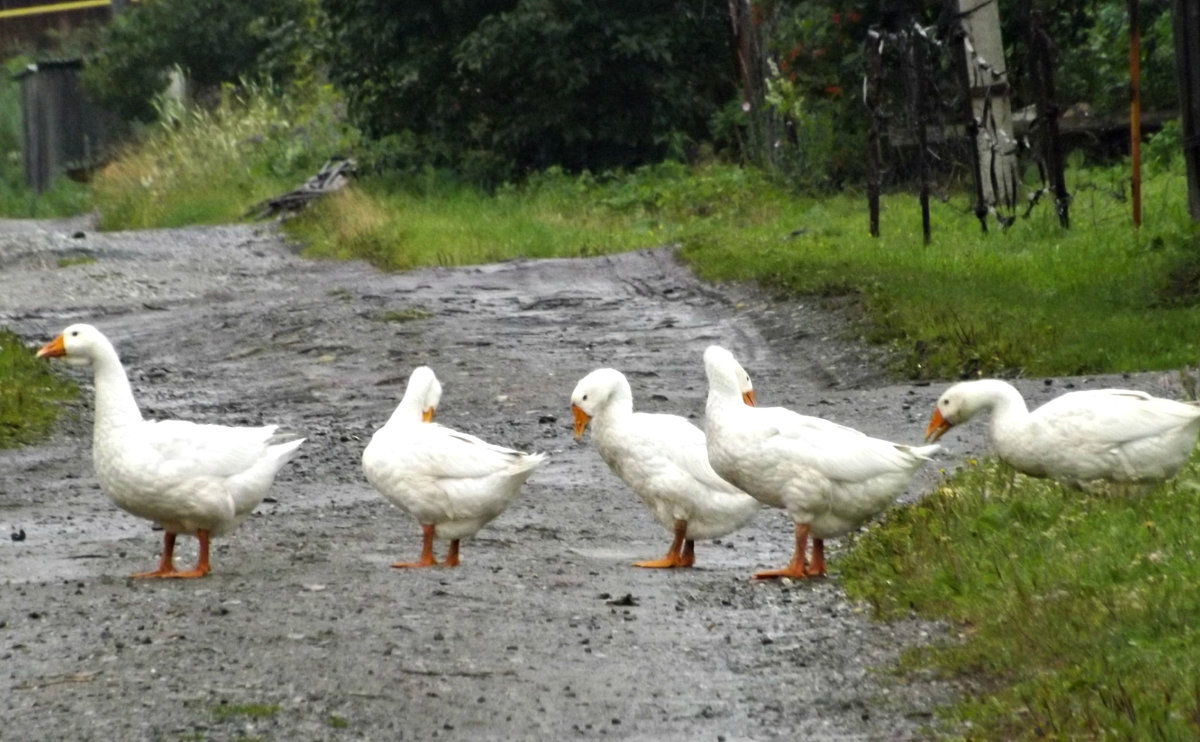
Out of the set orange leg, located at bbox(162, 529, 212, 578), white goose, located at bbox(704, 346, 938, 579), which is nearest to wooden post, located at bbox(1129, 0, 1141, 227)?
white goose, located at bbox(704, 346, 938, 579)

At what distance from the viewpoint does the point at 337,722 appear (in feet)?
17.8

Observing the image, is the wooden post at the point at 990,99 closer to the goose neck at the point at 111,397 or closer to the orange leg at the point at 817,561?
the orange leg at the point at 817,561

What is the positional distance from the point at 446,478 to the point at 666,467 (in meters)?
0.90

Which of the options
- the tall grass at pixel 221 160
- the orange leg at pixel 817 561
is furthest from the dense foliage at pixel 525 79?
the orange leg at pixel 817 561

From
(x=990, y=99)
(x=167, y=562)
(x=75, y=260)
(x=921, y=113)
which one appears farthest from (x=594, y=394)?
(x=75, y=260)

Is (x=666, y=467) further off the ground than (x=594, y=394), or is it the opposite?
(x=594, y=394)

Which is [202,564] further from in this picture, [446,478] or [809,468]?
[809,468]

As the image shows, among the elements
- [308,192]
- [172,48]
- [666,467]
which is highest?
[172,48]

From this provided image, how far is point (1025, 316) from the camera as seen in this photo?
1359 cm

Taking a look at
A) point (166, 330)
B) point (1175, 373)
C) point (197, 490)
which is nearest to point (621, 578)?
point (197, 490)

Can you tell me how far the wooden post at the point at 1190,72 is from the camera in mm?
14125

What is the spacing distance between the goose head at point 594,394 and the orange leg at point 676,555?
1.89ft

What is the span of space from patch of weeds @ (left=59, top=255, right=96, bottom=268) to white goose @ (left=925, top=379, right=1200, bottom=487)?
17207mm

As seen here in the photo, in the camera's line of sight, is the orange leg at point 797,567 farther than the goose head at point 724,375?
No
